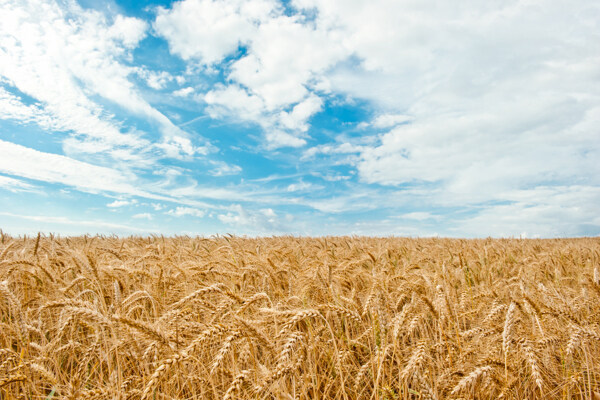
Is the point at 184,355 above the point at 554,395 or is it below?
above

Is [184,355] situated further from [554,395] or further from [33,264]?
[33,264]

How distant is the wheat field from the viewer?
70.9 inches

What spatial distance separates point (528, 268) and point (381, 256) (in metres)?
2.30

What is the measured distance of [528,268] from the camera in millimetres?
5434

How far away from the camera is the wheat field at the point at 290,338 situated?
180 cm

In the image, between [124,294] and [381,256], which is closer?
[124,294]

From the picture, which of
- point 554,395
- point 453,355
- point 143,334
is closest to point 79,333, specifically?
point 143,334

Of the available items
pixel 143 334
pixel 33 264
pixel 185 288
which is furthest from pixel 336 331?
pixel 33 264

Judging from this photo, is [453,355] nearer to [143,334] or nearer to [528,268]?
[143,334]

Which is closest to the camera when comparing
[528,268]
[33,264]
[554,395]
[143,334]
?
[143,334]

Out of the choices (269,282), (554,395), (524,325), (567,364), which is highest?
(269,282)

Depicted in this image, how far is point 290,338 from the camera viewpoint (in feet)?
5.20

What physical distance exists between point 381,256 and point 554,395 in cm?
354

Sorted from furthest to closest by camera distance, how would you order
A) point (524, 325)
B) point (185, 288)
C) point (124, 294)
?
point (124, 294) → point (185, 288) → point (524, 325)
